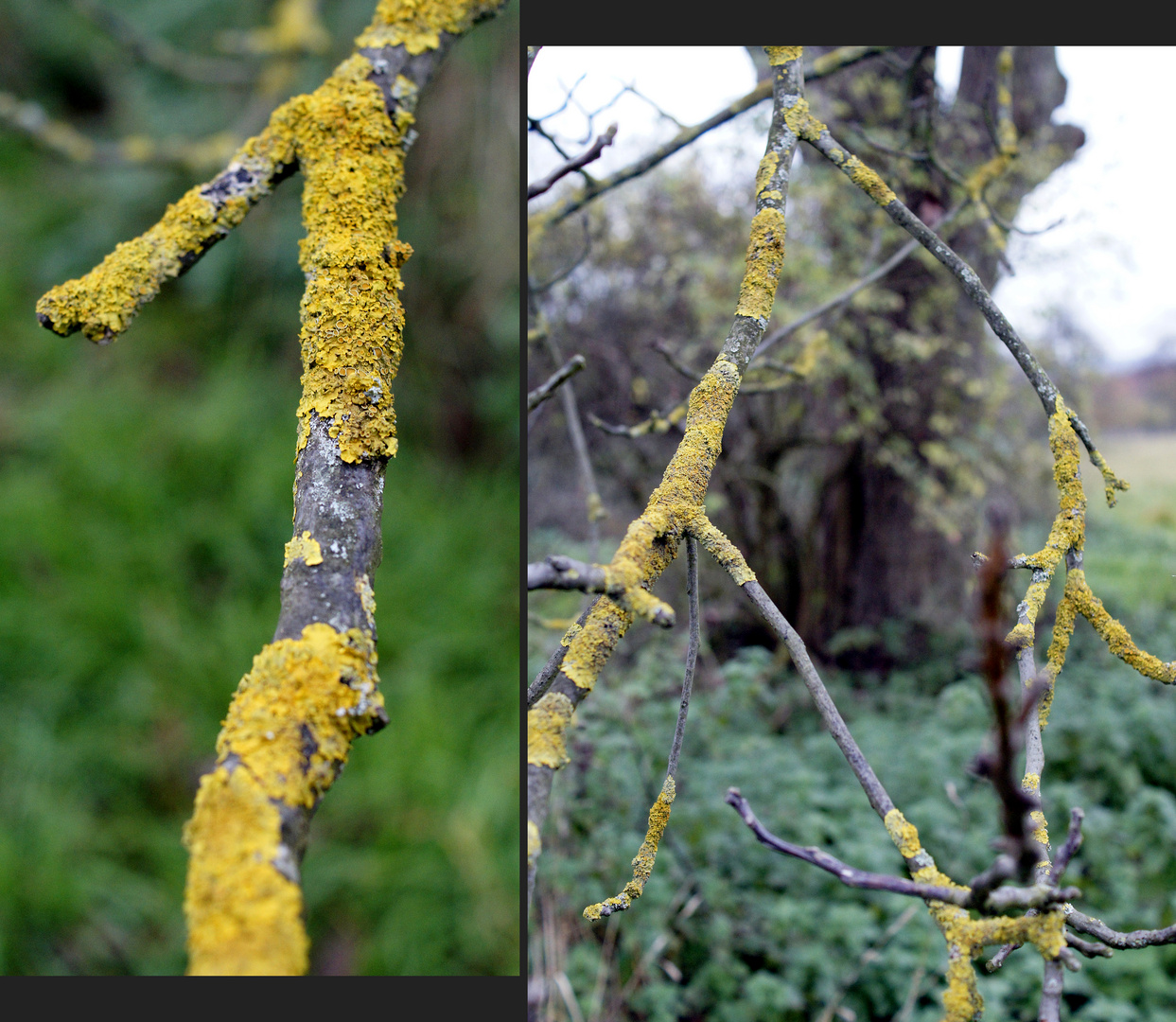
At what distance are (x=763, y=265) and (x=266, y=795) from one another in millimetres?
504

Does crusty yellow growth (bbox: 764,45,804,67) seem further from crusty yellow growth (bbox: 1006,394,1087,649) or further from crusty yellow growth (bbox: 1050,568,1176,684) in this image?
crusty yellow growth (bbox: 1050,568,1176,684)

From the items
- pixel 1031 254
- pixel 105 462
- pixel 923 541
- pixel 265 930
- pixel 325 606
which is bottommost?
pixel 265 930

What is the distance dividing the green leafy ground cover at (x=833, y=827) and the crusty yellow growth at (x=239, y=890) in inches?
39.3

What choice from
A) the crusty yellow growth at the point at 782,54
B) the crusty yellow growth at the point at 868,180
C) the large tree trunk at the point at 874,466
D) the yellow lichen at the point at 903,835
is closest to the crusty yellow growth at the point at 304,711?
the yellow lichen at the point at 903,835

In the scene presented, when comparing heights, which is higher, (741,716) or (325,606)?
(325,606)

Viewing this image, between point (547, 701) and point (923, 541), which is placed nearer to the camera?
point (547, 701)

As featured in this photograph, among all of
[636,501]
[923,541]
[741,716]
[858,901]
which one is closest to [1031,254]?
[923,541]

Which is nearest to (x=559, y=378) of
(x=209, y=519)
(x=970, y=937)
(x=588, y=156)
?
(x=588, y=156)

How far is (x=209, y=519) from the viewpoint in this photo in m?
2.07

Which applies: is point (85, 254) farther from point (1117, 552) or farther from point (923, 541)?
point (1117, 552)

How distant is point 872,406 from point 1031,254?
50cm

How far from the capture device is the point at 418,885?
1.64m

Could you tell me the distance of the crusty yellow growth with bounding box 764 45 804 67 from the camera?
74 cm

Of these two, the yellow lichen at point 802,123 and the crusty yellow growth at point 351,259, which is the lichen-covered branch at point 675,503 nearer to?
the yellow lichen at point 802,123
